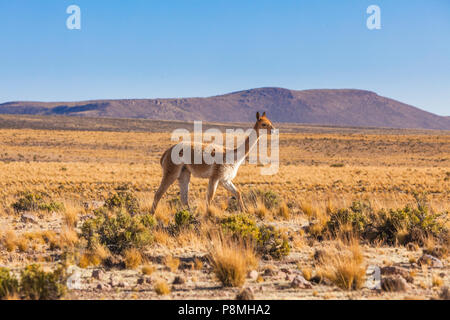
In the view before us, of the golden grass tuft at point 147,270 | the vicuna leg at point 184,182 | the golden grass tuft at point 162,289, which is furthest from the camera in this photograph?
the vicuna leg at point 184,182

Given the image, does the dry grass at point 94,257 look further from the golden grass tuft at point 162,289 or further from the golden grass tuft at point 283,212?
the golden grass tuft at point 283,212

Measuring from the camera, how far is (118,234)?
6852 millimetres

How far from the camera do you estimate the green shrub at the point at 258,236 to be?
666cm

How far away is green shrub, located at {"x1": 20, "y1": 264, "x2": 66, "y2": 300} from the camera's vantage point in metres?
4.55

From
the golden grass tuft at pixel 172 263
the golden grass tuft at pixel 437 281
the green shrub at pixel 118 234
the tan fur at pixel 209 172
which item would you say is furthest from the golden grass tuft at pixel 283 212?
the golden grass tuft at pixel 437 281

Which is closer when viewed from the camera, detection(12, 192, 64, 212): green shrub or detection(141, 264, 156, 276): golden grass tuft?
detection(141, 264, 156, 276): golden grass tuft

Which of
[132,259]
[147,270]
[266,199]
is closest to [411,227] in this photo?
[266,199]

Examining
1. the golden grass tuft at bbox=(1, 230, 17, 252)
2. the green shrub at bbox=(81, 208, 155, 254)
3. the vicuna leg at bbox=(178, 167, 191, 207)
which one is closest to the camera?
the green shrub at bbox=(81, 208, 155, 254)

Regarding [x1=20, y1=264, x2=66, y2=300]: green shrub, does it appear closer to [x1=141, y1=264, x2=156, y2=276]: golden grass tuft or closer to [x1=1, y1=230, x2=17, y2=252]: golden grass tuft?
[x1=141, y1=264, x2=156, y2=276]: golden grass tuft

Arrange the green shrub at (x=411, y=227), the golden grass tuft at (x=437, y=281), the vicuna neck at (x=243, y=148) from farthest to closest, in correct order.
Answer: the vicuna neck at (x=243, y=148) < the green shrub at (x=411, y=227) < the golden grass tuft at (x=437, y=281)

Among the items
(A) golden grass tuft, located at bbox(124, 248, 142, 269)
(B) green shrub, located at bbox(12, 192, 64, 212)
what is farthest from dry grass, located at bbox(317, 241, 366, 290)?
(B) green shrub, located at bbox(12, 192, 64, 212)

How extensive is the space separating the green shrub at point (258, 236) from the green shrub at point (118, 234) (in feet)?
4.38

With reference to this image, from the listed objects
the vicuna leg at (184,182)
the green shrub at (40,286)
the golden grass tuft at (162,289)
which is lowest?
the golden grass tuft at (162,289)

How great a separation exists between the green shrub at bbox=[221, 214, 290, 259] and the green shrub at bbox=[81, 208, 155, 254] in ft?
4.38
